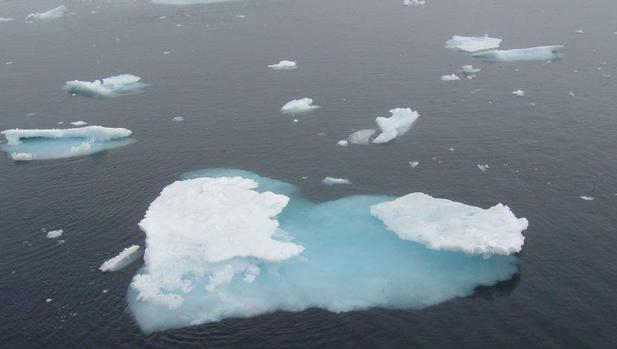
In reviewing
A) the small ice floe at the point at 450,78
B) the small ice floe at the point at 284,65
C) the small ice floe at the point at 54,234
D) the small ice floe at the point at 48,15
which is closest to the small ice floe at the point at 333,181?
the small ice floe at the point at 54,234

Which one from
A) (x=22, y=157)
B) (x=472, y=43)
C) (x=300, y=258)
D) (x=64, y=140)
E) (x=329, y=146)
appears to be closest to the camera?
(x=300, y=258)

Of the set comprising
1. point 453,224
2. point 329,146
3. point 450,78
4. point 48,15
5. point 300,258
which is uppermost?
point 453,224

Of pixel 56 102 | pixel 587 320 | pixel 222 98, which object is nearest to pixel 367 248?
pixel 587 320

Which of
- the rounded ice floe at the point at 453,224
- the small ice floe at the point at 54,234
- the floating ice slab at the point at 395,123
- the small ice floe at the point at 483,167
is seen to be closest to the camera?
the rounded ice floe at the point at 453,224

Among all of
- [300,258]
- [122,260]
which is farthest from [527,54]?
[122,260]

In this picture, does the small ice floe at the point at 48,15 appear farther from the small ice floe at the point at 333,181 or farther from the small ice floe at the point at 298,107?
the small ice floe at the point at 333,181

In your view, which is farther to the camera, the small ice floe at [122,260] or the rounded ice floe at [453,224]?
the small ice floe at [122,260]

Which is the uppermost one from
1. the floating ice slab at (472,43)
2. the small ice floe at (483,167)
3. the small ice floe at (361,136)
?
the floating ice slab at (472,43)

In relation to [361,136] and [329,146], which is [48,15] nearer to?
[329,146]

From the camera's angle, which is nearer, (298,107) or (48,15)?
(298,107)
